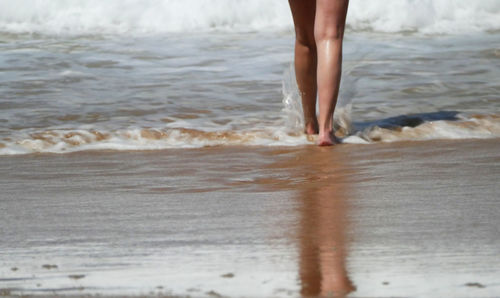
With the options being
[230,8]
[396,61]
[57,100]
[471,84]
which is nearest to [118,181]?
[57,100]

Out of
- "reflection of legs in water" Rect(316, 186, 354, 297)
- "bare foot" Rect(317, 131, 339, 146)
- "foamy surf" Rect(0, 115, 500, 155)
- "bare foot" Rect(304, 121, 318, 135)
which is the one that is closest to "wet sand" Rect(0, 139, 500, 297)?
"reflection of legs in water" Rect(316, 186, 354, 297)

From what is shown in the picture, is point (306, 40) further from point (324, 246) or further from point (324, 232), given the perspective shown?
point (324, 246)

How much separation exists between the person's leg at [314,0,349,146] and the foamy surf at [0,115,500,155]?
161mm

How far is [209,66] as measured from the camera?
6.79m

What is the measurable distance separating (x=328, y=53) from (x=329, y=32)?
0.09 metres

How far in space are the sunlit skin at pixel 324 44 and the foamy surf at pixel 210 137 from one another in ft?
0.59

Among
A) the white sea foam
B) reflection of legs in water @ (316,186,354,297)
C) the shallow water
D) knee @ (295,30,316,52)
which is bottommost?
reflection of legs in water @ (316,186,354,297)

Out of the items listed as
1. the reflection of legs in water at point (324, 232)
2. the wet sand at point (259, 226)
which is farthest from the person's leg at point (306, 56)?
the reflection of legs in water at point (324, 232)

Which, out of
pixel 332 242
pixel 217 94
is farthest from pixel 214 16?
pixel 332 242

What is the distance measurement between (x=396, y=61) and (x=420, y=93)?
4.80 feet

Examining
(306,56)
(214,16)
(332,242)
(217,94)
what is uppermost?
(214,16)

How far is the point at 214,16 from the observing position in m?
11.3

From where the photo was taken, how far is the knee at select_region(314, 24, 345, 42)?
3807mm

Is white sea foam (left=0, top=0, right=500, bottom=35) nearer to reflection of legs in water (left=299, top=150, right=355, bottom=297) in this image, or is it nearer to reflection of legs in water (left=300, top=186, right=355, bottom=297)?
reflection of legs in water (left=299, top=150, right=355, bottom=297)
